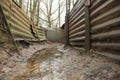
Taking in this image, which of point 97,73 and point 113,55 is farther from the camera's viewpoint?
point 113,55

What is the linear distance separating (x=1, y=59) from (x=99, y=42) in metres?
2.25

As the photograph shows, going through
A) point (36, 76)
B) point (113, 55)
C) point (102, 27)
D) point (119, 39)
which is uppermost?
point (102, 27)

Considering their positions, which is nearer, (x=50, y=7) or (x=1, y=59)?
(x=1, y=59)

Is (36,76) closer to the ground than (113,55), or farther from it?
closer to the ground

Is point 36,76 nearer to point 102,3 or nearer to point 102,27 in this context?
point 102,27

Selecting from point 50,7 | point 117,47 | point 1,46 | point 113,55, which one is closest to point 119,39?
point 117,47

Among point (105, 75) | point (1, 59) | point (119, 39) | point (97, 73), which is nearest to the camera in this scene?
point (105, 75)

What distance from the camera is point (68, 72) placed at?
10.1 ft

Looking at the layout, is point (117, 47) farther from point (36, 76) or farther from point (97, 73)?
point (36, 76)

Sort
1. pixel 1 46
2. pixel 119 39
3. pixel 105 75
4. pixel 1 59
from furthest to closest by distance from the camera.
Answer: pixel 1 46 → pixel 1 59 → pixel 119 39 → pixel 105 75

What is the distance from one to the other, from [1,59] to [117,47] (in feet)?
8.24

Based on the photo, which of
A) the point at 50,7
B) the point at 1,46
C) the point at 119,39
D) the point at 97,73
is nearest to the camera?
the point at 97,73

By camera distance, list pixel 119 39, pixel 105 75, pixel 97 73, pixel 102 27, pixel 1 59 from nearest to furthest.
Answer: pixel 105 75 → pixel 97 73 → pixel 119 39 → pixel 102 27 → pixel 1 59

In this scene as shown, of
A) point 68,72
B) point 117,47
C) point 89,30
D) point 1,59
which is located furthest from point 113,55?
point 1,59
